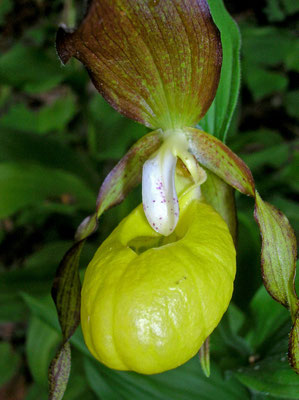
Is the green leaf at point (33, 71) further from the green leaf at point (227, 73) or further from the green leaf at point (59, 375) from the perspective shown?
the green leaf at point (59, 375)

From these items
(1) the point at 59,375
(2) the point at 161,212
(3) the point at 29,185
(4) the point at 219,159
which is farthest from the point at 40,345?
(4) the point at 219,159

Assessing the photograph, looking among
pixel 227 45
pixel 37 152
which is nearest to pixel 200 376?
pixel 227 45

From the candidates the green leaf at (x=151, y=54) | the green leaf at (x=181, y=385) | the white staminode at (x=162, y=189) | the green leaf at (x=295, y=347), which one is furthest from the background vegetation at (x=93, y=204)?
the green leaf at (x=151, y=54)

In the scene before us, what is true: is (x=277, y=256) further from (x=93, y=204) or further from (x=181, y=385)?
(x=93, y=204)

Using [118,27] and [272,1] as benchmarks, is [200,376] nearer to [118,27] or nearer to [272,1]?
[118,27]

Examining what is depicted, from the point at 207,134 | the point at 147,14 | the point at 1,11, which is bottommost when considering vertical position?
the point at 207,134

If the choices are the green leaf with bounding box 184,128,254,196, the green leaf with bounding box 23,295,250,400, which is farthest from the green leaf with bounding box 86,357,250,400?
the green leaf with bounding box 184,128,254,196

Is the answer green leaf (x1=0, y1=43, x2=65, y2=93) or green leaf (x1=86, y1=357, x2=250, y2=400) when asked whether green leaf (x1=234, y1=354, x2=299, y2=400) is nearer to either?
green leaf (x1=86, y1=357, x2=250, y2=400)
